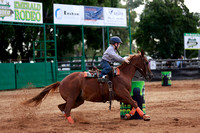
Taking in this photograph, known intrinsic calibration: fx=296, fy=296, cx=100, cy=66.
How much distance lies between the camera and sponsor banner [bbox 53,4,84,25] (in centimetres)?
2427

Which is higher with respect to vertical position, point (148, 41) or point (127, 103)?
point (148, 41)

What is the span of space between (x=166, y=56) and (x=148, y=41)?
4.89m

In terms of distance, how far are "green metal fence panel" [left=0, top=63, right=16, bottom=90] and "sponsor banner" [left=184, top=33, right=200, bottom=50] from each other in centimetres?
1854

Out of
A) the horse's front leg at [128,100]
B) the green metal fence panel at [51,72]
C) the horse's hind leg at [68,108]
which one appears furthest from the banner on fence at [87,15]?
the horse's front leg at [128,100]

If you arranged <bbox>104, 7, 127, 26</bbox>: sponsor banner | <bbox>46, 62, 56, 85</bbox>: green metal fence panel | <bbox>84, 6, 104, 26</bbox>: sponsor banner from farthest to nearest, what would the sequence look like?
<bbox>104, 7, 127, 26</bbox>: sponsor banner, <bbox>84, 6, 104, 26</bbox>: sponsor banner, <bbox>46, 62, 56, 85</bbox>: green metal fence panel

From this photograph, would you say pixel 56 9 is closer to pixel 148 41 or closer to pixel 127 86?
pixel 127 86

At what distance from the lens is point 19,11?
Answer: 21.8 m

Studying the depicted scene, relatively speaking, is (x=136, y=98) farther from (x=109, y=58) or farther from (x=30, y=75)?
(x=30, y=75)

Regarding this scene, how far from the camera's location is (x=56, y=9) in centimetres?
2419

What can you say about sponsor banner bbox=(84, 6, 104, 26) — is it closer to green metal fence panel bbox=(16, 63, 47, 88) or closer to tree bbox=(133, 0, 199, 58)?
green metal fence panel bbox=(16, 63, 47, 88)

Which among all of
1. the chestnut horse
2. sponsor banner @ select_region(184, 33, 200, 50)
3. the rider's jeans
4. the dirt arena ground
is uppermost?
sponsor banner @ select_region(184, 33, 200, 50)

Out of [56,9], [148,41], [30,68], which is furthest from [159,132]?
[148,41]

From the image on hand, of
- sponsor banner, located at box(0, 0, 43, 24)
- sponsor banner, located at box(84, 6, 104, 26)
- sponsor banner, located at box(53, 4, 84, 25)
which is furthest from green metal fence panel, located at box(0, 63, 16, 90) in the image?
sponsor banner, located at box(84, 6, 104, 26)

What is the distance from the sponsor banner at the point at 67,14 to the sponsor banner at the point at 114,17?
106 inches
